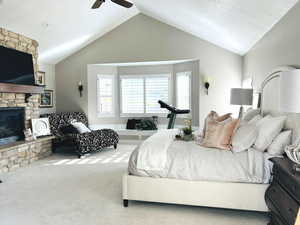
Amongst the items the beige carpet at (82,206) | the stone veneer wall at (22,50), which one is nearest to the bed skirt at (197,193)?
the beige carpet at (82,206)

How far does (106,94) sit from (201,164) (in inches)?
199

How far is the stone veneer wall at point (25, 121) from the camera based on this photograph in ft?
13.7

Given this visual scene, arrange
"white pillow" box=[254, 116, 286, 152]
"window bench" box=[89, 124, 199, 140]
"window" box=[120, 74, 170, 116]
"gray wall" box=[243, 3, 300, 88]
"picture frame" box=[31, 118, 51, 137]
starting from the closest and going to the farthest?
1. "white pillow" box=[254, 116, 286, 152]
2. "gray wall" box=[243, 3, 300, 88]
3. "picture frame" box=[31, 118, 51, 137]
4. "window bench" box=[89, 124, 199, 140]
5. "window" box=[120, 74, 170, 116]

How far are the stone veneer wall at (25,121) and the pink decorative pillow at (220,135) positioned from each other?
3.51 m

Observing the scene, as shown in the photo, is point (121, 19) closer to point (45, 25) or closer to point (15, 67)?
point (45, 25)

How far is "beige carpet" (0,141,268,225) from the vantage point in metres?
2.48

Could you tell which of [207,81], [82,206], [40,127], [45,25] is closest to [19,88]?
[40,127]

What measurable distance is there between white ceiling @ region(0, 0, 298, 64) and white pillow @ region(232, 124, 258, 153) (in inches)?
62.5

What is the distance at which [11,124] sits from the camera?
4.57m

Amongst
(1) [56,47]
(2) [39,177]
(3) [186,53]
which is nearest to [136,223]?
(2) [39,177]

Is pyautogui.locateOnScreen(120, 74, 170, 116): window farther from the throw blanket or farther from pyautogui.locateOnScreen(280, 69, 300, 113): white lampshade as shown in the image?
pyautogui.locateOnScreen(280, 69, 300, 113): white lampshade

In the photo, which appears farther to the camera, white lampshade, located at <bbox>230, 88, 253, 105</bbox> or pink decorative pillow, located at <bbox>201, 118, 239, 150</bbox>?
white lampshade, located at <bbox>230, 88, 253, 105</bbox>

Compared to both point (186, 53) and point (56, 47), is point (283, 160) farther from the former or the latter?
point (56, 47)

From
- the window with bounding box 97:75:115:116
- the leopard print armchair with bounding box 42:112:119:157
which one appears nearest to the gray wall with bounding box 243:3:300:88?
the leopard print armchair with bounding box 42:112:119:157
